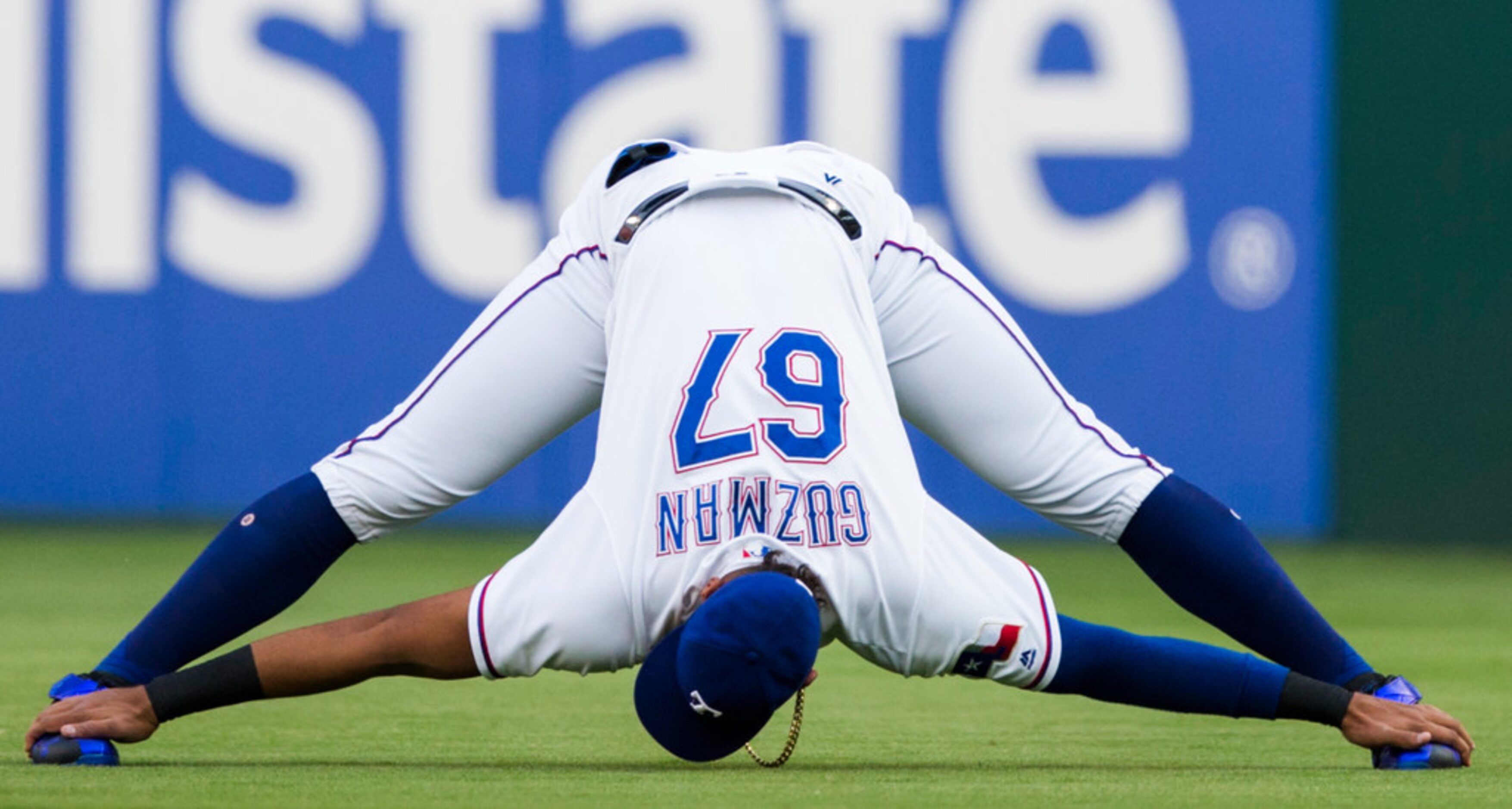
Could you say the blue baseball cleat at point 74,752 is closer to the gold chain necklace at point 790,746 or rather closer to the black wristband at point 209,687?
the black wristband at point 209,687

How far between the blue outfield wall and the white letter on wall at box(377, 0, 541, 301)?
1cm

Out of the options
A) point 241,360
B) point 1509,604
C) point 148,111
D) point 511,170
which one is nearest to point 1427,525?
point 1509,604

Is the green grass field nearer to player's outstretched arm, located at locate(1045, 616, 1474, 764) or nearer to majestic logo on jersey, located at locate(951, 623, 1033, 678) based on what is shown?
player's outstretched arm, located at locate(1045, 616, 1474, 764)

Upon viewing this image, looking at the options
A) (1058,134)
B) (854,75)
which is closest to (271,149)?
(854,75)

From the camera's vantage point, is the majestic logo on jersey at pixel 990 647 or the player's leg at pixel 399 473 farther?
the player's leg at pixel 399 473

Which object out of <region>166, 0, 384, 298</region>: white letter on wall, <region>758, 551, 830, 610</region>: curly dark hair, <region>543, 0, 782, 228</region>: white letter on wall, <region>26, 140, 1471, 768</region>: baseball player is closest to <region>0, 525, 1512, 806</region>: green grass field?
<region>26, 140, 1471, 768</region>: baseball player

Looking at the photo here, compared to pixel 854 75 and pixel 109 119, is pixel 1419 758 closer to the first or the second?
pixel 854 75

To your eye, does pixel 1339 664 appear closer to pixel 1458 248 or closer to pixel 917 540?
pixel 917 540

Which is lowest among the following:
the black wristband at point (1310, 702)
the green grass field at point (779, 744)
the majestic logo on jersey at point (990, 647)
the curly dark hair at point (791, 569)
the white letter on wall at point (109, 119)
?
the green grass field at point (779, 744)

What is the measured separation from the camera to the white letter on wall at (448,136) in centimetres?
870

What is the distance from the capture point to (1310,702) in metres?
3.17

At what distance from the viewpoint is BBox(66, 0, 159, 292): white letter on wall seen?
28.3ft

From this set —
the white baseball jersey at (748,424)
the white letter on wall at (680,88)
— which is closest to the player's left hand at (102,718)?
the white baseball jersey at (748,424)

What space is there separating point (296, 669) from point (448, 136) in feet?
19.2
